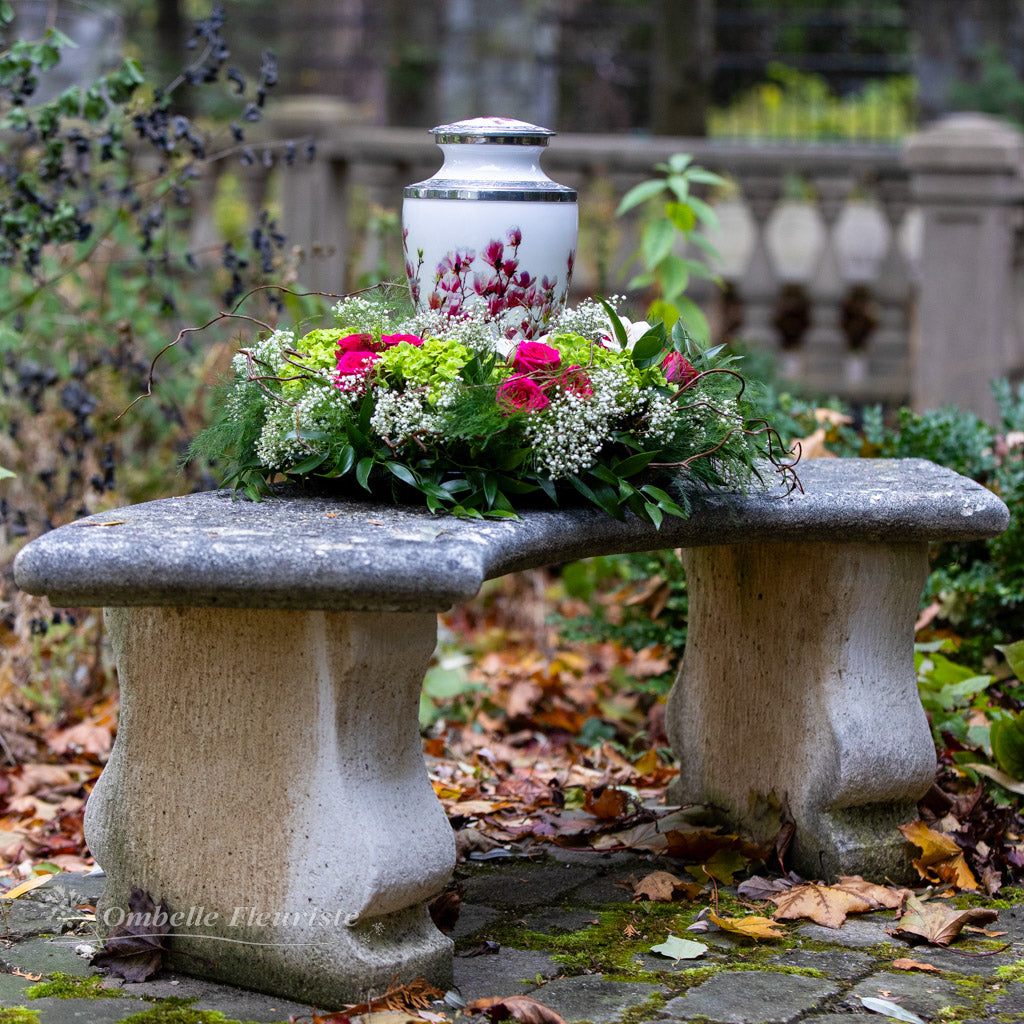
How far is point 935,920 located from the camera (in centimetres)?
277

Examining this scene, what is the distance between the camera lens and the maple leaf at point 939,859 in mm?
2977

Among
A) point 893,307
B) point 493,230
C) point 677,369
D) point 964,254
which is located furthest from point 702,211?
point 893,307

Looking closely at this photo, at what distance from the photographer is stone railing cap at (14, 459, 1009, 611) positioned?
2045 mm

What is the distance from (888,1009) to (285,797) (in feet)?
3.51

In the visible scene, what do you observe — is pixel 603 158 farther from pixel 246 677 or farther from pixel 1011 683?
pixel 246 677

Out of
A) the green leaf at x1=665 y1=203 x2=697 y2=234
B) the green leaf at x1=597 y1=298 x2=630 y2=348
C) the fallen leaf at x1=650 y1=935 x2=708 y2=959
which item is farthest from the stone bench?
the green leaf at x1=665 y1=203 x2=697 y2=234

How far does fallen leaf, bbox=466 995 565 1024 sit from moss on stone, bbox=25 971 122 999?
1.99 feet

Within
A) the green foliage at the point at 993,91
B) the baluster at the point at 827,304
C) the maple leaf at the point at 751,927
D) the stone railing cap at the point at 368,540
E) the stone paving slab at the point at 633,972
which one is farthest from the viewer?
the green foliage at the point at 993,91

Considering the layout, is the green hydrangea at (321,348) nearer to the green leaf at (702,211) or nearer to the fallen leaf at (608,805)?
the fallen leaf at (608,805)

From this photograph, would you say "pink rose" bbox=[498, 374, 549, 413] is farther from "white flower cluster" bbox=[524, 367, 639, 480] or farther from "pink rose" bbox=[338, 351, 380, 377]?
"pink rose" bbox=[338, 351, 380, 377]

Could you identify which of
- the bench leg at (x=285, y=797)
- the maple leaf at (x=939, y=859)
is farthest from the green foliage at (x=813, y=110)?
the bench leg at (x=285, y=797)

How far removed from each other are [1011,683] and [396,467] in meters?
2.23

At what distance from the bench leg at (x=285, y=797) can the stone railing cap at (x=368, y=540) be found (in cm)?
17

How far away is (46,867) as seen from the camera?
314cm
